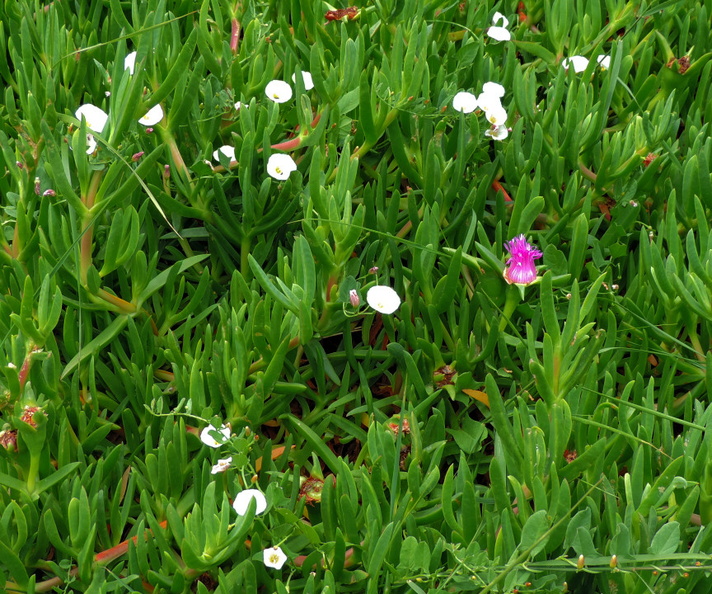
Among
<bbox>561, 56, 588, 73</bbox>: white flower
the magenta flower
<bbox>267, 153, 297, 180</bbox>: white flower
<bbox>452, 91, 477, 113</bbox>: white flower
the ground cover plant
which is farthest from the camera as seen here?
<bbox>561, 56, 588, 73</bbox>: white flower

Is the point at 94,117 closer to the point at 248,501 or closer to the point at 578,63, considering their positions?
the point at 248,501

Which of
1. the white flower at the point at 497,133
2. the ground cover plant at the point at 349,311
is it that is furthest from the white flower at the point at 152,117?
the white flower at the point at 497,133

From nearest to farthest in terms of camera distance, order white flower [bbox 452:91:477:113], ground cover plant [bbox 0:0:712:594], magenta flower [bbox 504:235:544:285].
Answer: ground cover plant [bbox 0:0:712:594], magenta flower [bbox 504:235:544:285], white flower [bbox 452:91:477:113]

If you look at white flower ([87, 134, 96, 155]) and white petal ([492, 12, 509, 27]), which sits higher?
white petal ([492, 12, 509, 27])

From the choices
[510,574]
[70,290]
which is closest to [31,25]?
[70,290]

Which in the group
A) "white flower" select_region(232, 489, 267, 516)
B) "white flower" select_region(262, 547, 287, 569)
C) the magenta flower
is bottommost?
"white flower" select_region(262, 547, 287, 569)

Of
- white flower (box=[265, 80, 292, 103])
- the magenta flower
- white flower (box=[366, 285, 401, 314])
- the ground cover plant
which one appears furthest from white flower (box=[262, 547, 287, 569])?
white flower (box=[265, 80, 292, 103])

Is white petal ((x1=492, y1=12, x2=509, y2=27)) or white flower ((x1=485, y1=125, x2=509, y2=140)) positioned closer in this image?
white flower ((x1=485, y1=125, x2=509, y2=140))

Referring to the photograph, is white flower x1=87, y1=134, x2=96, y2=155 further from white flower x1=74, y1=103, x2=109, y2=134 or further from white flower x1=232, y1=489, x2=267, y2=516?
white flower x1=232, y1=489, x2=267, y2=516

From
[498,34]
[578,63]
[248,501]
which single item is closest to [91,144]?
[248,501]
